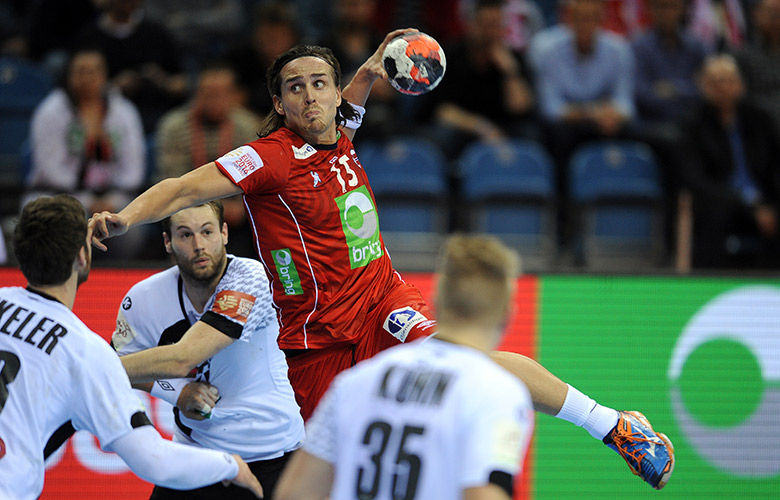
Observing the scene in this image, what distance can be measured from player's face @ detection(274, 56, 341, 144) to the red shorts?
0.96 meters

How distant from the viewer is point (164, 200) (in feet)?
14.2

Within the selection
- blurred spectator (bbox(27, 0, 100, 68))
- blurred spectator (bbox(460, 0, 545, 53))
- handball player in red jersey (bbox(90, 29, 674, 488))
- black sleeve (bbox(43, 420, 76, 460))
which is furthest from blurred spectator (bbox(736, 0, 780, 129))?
black sleeve (bbox(43, 420, 76, 460))

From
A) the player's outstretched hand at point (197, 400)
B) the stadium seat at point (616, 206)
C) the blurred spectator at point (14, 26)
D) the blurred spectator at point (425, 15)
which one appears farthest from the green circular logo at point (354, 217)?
the blurred spectator at point (14, 26)

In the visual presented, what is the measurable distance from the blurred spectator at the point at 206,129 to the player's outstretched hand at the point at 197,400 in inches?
156

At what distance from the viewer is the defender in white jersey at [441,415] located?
2.90 m

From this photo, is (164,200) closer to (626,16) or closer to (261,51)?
(261,51)

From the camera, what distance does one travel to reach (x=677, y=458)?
25.7ft

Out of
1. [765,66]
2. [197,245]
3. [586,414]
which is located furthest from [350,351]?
[765,66]

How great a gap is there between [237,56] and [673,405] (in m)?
5.39

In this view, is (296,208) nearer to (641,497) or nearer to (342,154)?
(342,154)

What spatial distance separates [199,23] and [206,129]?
268cm

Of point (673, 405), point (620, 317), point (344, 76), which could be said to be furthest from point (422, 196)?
point (673, 405)

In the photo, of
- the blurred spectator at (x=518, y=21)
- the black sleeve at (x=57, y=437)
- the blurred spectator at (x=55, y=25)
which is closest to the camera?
the black sleeve at (x=57, y=437)

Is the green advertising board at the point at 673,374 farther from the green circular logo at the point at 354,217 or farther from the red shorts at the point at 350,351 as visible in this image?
the green circular logo at the point at 354,217
